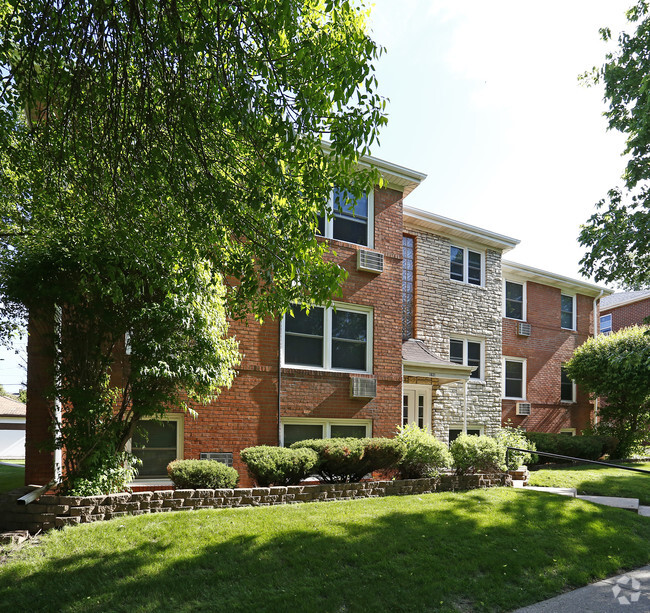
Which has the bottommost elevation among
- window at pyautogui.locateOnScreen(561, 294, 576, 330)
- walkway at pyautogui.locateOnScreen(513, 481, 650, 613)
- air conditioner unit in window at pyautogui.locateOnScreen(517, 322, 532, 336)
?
walkway at pyautogui.locateOnScreen(513, 481, 650, 613)

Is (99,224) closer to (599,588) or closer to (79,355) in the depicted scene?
(79,355)

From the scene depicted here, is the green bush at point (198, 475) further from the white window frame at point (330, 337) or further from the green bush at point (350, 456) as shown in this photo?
the white window frame at point (330, 337)

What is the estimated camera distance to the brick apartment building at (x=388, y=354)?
10.9 meters

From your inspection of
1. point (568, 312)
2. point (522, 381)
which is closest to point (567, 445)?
point (522, 381)

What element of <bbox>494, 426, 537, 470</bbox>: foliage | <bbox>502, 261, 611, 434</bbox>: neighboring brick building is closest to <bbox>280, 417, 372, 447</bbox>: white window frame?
<bbox>494, 426, 537, 470</bbox>: foliage

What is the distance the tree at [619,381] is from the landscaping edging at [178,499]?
34.9ft

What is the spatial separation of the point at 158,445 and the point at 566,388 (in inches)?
683

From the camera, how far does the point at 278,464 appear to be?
934cm

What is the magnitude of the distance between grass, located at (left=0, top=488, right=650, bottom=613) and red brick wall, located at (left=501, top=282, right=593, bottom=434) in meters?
11.9

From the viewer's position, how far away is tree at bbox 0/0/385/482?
5262 millimetres

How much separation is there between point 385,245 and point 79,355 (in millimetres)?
8240

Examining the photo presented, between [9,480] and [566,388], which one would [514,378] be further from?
[9,480]

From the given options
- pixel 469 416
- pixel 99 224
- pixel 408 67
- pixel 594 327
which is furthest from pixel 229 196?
pixel 594 327

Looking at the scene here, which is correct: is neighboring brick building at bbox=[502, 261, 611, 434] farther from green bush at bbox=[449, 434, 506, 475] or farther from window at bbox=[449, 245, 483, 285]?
green bush at bbox=[449, 434, 506, 475]
